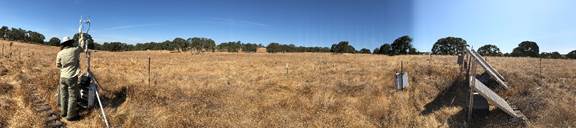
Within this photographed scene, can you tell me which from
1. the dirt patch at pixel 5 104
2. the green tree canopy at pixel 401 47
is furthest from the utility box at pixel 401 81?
the green tree canopy at pixel 401 47

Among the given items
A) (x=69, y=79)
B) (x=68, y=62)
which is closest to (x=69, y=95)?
(x=69, y=79)

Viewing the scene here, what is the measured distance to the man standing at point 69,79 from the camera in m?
9.19

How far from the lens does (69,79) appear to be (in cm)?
916

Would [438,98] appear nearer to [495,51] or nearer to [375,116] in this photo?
[375,116]

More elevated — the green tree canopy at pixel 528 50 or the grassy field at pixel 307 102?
the green tree canopy at pixel 528 50

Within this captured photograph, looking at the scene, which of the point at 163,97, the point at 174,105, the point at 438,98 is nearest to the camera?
the point at 174,105

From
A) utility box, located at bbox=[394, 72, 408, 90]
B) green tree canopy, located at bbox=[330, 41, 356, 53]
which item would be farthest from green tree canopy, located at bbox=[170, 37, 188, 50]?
utility box, located at bbox=[394, 72, 408, 90]

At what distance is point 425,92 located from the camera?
14922 mm

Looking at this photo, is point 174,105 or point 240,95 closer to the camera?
point 174,105

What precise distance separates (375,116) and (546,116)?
435cm

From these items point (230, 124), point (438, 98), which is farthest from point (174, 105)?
point (438, 98)

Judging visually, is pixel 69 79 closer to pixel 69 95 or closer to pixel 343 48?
pixel 69 95

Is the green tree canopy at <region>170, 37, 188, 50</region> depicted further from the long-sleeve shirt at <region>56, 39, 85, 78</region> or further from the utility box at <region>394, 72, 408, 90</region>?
the long-sleeve shirt at <region>56, 39, 85, 78</region>

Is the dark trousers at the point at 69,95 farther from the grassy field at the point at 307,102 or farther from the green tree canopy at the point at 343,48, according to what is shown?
the green tree canopy at the point at 343,48
